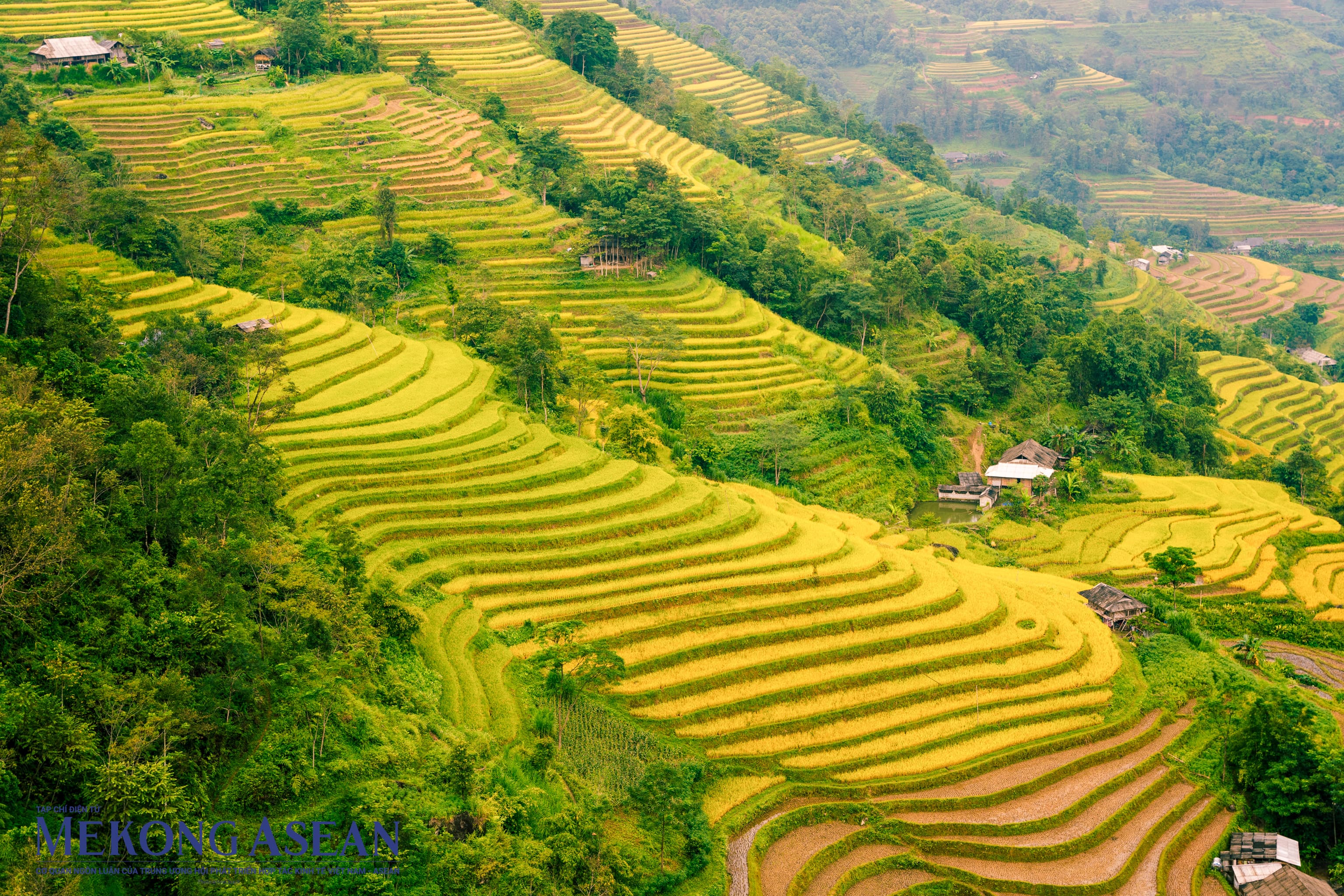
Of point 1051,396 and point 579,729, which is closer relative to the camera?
point 579,729

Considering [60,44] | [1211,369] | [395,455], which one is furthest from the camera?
[1211,369]

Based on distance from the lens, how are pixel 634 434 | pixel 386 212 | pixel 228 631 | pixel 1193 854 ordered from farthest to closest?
pixel 386 212
pixel 634 434
pixel 1193 854
pixel 228 631

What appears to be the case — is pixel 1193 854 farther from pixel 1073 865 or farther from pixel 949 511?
pixel 949 511

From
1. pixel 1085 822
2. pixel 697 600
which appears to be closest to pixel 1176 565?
pixel 1085 822

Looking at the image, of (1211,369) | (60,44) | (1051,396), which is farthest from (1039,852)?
(60,44)

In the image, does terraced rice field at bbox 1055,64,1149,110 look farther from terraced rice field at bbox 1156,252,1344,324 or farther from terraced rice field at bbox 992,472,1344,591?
terraced rice field at bbox 992,472,1344,591

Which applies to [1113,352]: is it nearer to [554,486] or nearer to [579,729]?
[554,486]
